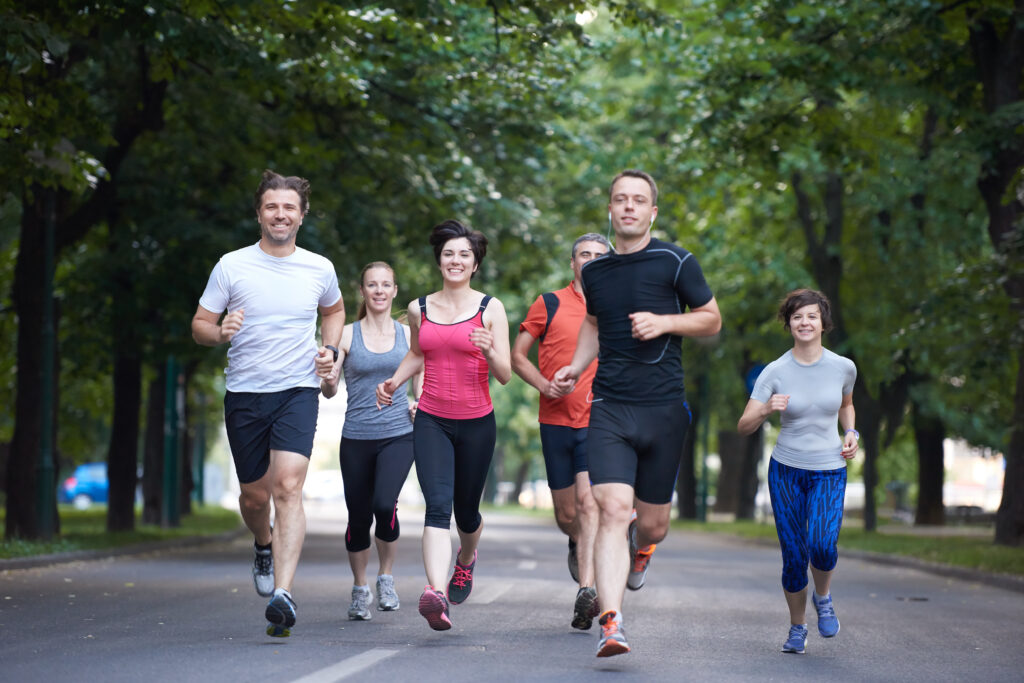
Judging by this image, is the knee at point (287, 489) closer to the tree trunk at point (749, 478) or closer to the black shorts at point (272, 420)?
the black shorts at point (272, 420)

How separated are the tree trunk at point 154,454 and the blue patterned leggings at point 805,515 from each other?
1998cm

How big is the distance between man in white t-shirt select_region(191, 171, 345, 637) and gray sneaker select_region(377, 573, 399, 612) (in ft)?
5.71

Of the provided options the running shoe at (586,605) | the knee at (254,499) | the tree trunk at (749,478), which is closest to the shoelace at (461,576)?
the running shoe at (586,605)

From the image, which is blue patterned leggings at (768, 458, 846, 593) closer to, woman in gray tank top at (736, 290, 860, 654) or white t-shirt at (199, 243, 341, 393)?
woman in gray tank top at (736, 290, 860, 654)

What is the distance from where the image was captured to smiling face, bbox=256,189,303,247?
7.95 metres

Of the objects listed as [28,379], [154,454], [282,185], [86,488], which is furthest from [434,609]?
[86,488]

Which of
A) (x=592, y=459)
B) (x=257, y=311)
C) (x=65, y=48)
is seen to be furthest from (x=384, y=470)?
(x=65, y=48)

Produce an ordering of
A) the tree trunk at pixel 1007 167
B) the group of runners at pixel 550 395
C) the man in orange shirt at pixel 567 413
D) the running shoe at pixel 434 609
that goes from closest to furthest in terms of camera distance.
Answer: the group of runners at pixel 550 395 < the running shoe at pixel 434 609 < the man in orange shirt at pixel 567 413 < the tree trunk at pixel 1007 167

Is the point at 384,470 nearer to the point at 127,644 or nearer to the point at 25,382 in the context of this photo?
the point at 127,644

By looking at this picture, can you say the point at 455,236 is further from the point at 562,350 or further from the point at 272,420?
the point at 272,420

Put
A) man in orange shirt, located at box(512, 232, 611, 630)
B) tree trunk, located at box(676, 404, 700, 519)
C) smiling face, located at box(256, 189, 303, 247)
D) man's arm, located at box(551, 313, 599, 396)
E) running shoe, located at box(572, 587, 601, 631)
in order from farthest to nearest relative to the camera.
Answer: tree trunk, located at box(676, 404, 700, 519) < man in orange shirt, located at box(512, 232, 611, 630) < running shoe, located at box(572, 587, 601, 631) < smiling face, located at box(256, 189, 303, 247) < man's arm, located at box(551, 313, 599, 396)

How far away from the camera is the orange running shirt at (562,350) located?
29.2ft

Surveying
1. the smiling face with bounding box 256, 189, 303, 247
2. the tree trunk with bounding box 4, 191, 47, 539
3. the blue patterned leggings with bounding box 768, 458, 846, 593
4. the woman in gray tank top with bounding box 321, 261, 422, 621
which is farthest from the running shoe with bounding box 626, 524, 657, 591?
the tree trunk with bounding box 4, 191, 47, 539

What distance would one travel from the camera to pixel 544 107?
20.3 m
